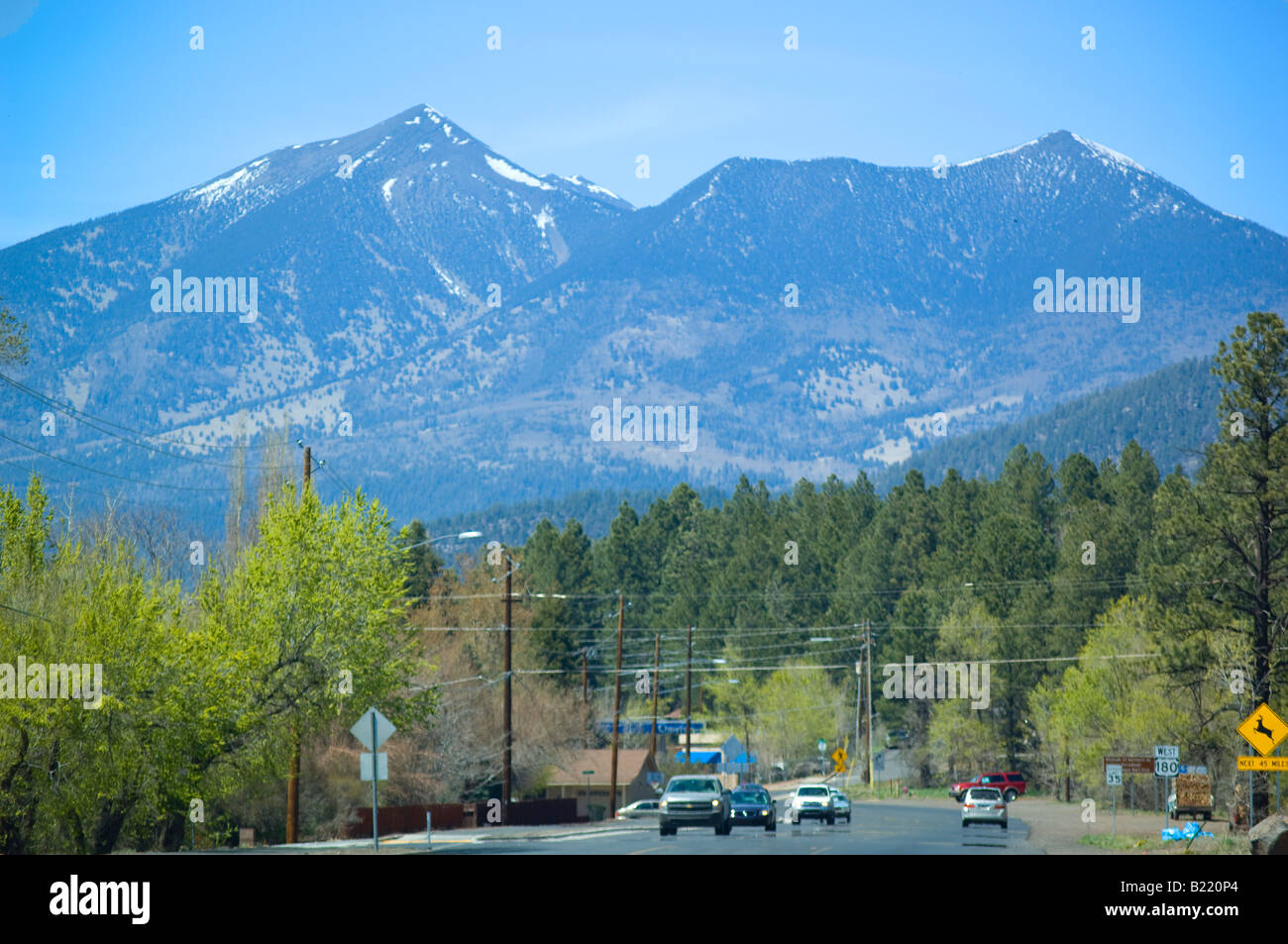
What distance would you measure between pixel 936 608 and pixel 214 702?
260 feet

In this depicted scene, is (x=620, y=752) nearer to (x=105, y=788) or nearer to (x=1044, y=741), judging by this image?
(x=1044, y=741)

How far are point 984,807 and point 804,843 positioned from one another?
17.7m

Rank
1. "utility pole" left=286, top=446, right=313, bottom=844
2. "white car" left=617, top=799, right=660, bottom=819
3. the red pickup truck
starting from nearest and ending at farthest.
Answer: "utility pole" left=286, top=446, right=313, bottom=844
"white car" left=617, top=799, right=660, bottom=819
the red pickup truck

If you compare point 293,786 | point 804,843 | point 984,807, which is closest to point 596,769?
point 984,807

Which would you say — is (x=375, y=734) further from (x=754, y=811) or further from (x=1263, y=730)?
(x=1263, y=730)

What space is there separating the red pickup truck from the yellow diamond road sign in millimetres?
52312

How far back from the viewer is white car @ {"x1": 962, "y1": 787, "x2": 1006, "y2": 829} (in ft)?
177

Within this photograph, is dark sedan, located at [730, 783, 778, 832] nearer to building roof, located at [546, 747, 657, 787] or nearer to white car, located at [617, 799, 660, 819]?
white car, located at [617, 799, 660, 819]

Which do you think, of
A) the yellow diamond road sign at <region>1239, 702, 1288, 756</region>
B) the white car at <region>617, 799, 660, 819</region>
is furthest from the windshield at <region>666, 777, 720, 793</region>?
the white car at <region>617, 799, 660, 819</region>

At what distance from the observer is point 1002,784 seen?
314ft

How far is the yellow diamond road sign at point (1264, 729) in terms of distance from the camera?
3747cm

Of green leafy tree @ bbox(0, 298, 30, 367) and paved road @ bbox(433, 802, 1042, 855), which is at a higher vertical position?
green leafy tree @ bbox(0, 298, 30, 367)

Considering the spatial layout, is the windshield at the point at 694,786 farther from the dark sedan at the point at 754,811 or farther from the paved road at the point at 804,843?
the dark sedan at the point at 754,811
